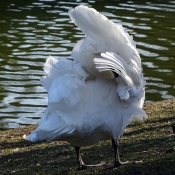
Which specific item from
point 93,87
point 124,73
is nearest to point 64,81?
point 93,87

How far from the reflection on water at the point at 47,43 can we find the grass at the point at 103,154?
2.50 meters

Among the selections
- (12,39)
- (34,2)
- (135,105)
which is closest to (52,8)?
(34,2)

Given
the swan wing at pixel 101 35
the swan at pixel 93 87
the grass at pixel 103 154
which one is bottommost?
the grass at pixel 103 154

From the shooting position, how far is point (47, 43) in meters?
14.7

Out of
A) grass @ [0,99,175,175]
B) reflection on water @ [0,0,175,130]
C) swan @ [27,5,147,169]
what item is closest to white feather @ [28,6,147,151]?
swan @ [27,5,147,169]

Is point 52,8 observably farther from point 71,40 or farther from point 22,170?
point 22,170

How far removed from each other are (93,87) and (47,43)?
951 cm

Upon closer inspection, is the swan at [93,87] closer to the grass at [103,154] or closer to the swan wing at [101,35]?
the swan wing at [101,35]

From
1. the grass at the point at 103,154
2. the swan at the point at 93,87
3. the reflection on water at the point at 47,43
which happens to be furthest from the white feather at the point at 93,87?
the reflection on water at the point at 47,43

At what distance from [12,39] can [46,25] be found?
183cm

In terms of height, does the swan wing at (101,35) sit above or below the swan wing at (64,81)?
above

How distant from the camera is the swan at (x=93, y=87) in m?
5.02

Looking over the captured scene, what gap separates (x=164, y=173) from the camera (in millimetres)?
5152

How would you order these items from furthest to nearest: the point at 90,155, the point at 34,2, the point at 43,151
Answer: the point at 34,2 < the point at 43,151 < the point at 90,155
